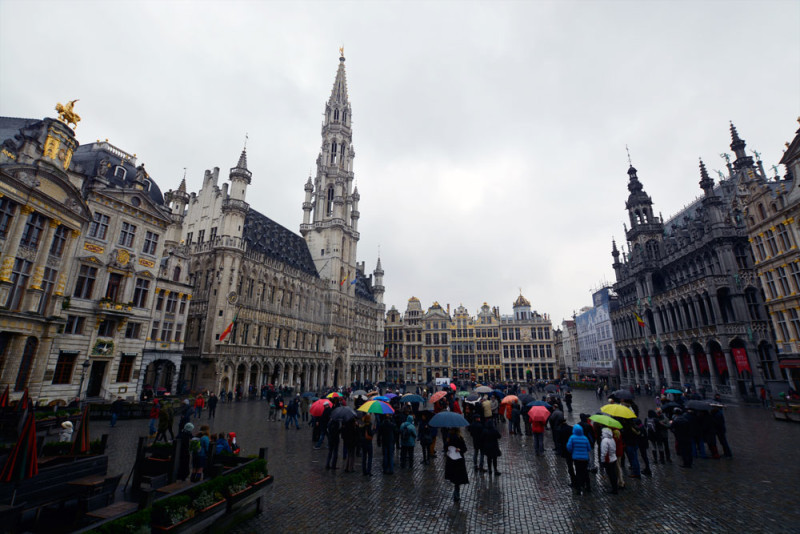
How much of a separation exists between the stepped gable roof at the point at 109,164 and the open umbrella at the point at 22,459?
2719cm

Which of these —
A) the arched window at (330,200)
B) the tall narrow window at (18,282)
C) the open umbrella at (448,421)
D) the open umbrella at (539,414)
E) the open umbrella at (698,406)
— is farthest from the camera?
the arched window at (330,200)

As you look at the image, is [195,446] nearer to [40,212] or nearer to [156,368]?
[40,212]

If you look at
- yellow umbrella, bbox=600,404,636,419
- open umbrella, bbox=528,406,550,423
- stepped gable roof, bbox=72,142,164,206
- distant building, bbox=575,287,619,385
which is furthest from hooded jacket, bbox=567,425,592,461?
distant building, bbox=575,287,619,385

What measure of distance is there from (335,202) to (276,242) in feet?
51.3

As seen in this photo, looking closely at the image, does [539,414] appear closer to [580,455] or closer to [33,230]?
[580,455]

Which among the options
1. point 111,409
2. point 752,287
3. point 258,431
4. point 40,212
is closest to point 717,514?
point 258,431

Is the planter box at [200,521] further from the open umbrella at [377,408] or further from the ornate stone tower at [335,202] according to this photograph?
the ornate stone tower at [335,202]

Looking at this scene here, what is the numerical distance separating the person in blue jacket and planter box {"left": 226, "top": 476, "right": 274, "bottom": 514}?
745cm

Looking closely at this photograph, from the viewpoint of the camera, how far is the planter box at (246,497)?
682cm

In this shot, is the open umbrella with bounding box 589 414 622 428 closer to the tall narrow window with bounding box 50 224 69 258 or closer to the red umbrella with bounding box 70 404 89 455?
the red umbrella with bounding box 70 404 89 455

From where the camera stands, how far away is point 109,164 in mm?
27938

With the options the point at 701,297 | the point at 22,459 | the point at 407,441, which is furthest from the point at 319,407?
the point at 701,297

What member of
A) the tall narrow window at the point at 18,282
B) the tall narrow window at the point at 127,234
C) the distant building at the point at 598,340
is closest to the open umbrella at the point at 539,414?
the tall narrow window at the point at 18,282

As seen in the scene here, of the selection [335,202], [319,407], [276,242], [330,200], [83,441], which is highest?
[330,200]
